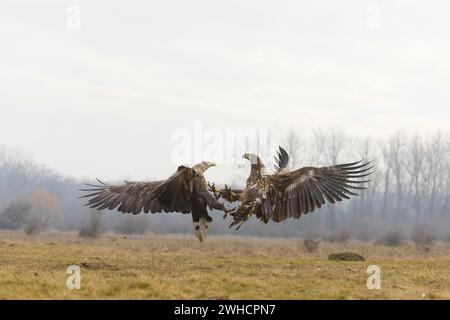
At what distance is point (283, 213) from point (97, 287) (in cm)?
477

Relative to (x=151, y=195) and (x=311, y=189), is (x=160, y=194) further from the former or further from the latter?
(x=311, y=189)

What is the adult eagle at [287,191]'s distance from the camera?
12914 millimetres

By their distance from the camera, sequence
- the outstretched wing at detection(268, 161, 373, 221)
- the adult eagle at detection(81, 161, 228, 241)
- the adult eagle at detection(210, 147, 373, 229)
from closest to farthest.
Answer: the adult eagle at detection(81, 161, 228, 241) → the adult eagle at detection(210, 147, 373, 229) → the outstretched wing at detection(268, 161, 373, 221)

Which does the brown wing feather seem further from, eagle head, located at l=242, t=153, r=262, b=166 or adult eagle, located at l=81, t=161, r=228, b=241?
adult eagle, located at l=81, t=161, r=228, b=241

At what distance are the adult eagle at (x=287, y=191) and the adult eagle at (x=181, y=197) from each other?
0.32 m

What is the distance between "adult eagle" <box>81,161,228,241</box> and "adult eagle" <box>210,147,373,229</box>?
1.06 feet

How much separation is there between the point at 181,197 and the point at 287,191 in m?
2.45

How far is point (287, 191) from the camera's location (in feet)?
45.0

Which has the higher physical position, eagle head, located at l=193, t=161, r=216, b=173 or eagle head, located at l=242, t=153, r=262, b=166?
eagle head, located at l=242, t=153, r=262, b=166

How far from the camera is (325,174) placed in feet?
46.3

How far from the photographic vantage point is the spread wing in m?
12.6

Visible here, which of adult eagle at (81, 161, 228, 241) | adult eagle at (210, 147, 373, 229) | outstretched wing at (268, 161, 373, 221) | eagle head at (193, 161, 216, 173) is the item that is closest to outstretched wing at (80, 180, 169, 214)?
adult eagle at (81, 161, 228, 241)

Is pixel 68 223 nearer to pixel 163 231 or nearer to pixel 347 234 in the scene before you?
pixel 163 231

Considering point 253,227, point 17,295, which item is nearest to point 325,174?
point 17,295
